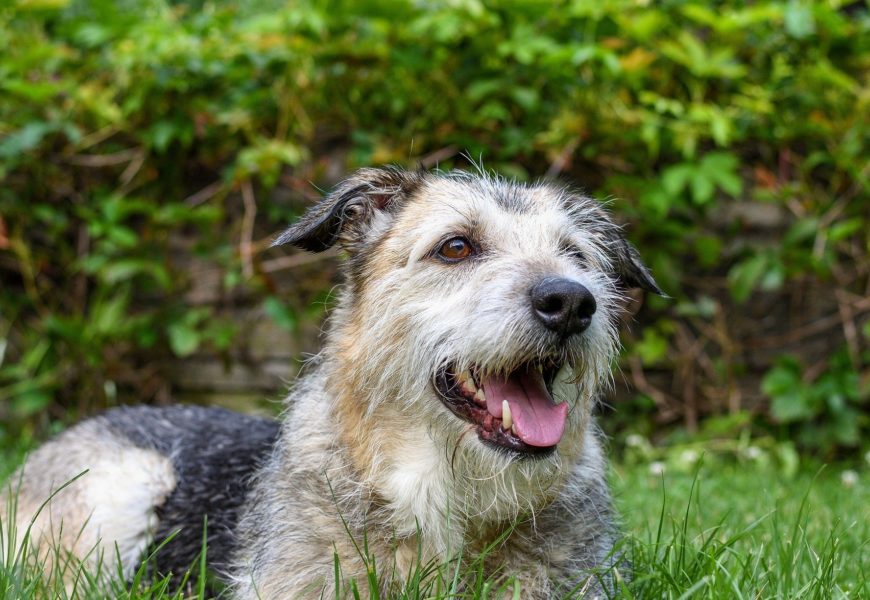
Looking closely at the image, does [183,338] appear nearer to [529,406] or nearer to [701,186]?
[701,186]

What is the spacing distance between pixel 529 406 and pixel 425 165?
11.5 ft

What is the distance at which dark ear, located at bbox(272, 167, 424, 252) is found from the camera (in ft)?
10.8

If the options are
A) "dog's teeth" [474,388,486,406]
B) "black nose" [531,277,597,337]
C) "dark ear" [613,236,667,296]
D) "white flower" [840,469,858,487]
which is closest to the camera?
"black nose" [531,277,597,337]

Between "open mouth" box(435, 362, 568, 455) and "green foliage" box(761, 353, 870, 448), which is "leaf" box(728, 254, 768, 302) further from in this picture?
"open mouth" box(435, 362, 568, 455)

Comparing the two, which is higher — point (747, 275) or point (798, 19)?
point (798, 19)

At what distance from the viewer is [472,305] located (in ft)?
9.11

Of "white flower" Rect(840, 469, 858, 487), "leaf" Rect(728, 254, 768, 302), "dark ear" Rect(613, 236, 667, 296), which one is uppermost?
"dark ear" Rect(613, 236, 667, 296)

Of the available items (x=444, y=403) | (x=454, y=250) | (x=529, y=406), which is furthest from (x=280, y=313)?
(x=529, y=406)

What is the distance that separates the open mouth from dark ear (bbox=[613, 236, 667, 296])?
78 centimetres

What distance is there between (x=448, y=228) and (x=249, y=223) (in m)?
3.83

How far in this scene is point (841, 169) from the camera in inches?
251

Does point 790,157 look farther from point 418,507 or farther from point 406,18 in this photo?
point 418,507

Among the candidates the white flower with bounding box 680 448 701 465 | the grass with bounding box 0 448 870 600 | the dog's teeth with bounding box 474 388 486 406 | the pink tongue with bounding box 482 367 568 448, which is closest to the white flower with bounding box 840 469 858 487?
the white flower with bounding box 680 448 701 465

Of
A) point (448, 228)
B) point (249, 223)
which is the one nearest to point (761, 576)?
point (448, 228)
